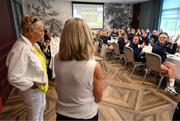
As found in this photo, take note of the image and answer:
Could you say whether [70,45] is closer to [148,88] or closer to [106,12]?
[148,88]

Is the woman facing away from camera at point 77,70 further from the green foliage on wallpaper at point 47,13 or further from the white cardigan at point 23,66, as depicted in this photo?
the green foliage on wallpaper at point 47,13

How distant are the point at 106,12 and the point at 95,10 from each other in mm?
733

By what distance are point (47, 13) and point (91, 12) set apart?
278 cm

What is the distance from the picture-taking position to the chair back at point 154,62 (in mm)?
2946

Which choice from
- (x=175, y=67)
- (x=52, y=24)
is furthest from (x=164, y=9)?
(x=52, y=24)


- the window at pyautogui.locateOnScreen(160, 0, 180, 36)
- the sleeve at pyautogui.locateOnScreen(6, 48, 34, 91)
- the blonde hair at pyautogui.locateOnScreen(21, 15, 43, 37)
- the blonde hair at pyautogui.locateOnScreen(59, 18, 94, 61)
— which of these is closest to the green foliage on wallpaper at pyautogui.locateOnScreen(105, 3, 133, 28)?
the window at pyautogui.locateOnScreen(160, 0, 180, 36)

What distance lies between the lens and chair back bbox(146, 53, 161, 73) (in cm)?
295

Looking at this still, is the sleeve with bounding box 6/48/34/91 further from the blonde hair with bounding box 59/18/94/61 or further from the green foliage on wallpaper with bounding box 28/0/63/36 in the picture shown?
the green foliage on wallpaper with bounding box 28/0/63/36

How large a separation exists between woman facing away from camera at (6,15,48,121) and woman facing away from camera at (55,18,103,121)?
14.2 inches

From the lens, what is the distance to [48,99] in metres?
2.82

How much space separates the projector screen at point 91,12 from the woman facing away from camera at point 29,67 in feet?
28.0

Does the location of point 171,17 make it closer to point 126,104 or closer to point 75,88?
point 126,104

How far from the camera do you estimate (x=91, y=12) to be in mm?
9781

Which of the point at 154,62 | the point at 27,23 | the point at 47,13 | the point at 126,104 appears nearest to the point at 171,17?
the point at 154,62
